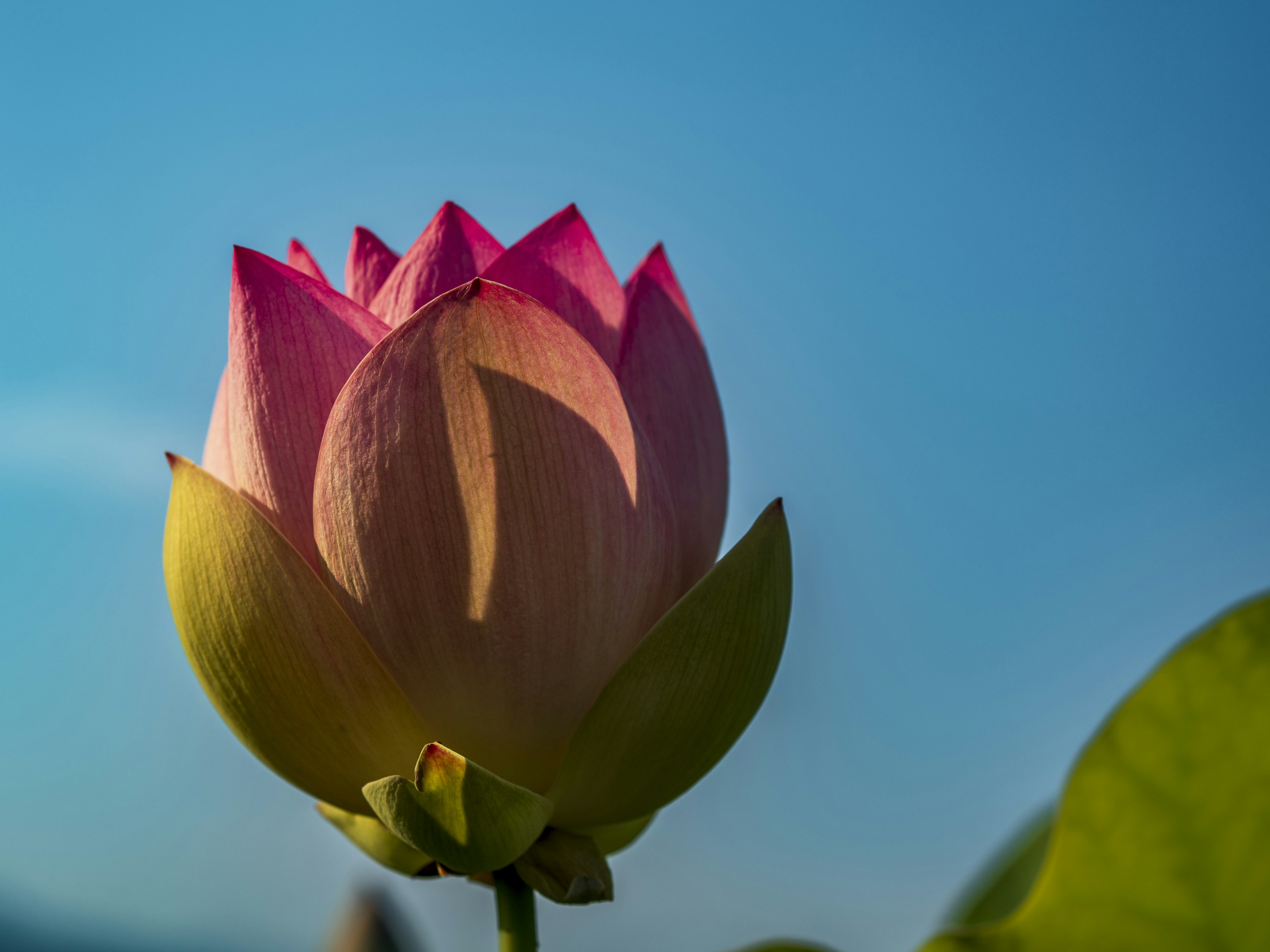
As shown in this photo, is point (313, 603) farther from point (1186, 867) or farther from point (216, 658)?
point (1186, 867)

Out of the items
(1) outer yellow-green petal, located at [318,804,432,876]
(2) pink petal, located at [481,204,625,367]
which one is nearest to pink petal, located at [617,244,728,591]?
(2) pink petal, located at [481,204,625,367]

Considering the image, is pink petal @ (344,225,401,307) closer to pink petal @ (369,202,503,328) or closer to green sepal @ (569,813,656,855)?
pink petal @ (369,202,503,328)

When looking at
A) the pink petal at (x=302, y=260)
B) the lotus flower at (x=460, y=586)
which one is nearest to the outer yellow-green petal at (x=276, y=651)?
the lotus flower at (x=460, y=586)

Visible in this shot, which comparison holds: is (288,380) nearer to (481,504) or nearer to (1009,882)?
(481,504)

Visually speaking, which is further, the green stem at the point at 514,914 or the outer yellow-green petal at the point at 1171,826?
the green stem at the point at 514,914

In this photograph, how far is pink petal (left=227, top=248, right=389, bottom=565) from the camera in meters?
0.24

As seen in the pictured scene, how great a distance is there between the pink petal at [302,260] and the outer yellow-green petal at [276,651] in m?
0.10

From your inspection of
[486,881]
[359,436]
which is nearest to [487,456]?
[359,436]

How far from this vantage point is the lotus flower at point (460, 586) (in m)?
0.22

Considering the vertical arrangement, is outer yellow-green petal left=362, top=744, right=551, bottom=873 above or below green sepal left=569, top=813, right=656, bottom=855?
above

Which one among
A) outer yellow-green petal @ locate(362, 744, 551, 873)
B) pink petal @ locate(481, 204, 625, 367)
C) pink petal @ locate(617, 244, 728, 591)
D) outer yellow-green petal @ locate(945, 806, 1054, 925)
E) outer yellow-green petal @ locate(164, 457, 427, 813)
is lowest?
outer yellow-green petal @ locate(945, 806, 1054, 925)

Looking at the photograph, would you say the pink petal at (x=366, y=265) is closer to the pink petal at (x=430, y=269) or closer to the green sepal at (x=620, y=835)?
the pink petal at (x=430, y=269)

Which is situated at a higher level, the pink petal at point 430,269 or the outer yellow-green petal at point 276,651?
the pink petal at point 430,269

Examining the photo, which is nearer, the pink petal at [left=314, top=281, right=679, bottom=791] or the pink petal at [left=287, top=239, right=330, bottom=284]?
the pink petal at [left=314, top=281, right=679, bottom=791]
